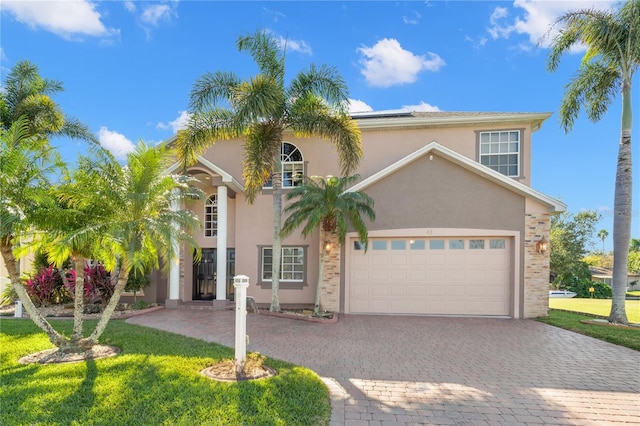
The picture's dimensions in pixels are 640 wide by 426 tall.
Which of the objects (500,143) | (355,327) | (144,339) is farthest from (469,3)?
(144,339)

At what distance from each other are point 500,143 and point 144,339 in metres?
13.6

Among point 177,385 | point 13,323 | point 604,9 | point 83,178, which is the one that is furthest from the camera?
point 604,9

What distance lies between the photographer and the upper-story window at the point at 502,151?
13203 millimetres

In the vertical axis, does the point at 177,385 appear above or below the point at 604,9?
below

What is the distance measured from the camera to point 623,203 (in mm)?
11203

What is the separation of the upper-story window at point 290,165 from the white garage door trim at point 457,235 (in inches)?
146

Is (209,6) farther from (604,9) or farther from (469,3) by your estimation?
(604,9)

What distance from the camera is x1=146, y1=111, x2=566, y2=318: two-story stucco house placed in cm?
1166

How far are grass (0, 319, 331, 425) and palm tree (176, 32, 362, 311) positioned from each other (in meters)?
6.53

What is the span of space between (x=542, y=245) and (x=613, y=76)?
624 centimetres

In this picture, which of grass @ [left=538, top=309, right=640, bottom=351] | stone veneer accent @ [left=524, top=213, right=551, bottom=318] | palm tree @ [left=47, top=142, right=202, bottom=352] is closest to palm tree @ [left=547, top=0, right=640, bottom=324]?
grass @ [left=538, top=309, right=640, bottom=351]

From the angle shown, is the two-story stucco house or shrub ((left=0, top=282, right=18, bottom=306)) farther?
shrub ((left=0, top=282, right=18, bottom=306))

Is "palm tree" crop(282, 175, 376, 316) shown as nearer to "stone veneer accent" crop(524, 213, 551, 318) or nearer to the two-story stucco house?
the two-story stucco house

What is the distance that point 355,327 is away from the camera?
33.0 feet
